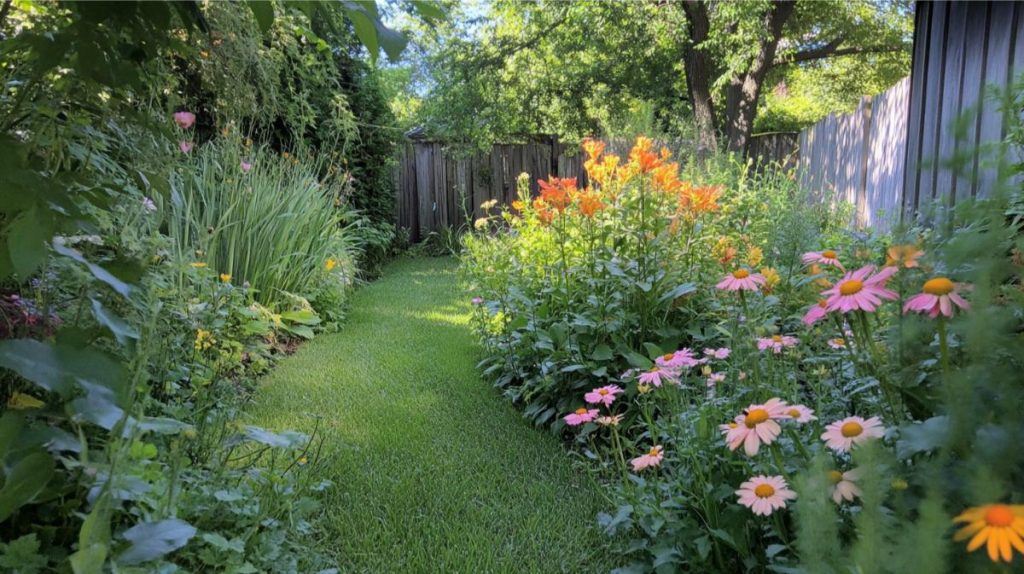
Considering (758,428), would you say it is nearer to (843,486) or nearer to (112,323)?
(843,486)

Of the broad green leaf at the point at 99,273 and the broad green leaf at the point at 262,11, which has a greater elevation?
the broad green leaf at the point at 262,11

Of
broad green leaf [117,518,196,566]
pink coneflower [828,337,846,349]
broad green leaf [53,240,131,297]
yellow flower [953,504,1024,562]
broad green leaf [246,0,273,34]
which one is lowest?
broad green leaf [117,518,196,566]

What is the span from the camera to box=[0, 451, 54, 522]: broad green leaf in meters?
0.77

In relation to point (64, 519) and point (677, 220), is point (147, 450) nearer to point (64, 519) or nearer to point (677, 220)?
point (64, 519)

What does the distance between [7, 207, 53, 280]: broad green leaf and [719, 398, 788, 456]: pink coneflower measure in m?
1.04

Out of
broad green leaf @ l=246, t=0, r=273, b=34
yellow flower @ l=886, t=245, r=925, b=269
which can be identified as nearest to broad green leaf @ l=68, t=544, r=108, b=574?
broad green leaf @ l=246, t=0, r=273, b=34

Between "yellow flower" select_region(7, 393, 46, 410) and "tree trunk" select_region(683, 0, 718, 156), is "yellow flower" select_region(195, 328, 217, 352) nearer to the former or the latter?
"yellow flower" select_region(7, 393, 46, 410)

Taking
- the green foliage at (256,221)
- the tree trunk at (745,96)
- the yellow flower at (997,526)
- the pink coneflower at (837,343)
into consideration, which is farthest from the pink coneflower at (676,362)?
the tree trunk at (745,96)

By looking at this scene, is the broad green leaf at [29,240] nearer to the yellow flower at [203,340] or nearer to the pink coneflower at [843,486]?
the pink coneflower at [843,486]

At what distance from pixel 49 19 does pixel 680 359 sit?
1.46 m

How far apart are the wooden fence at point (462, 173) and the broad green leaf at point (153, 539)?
8533 mm

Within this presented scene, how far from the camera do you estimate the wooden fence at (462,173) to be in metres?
9.57

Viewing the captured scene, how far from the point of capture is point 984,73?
274 centimetres

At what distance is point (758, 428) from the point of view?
979 mm
